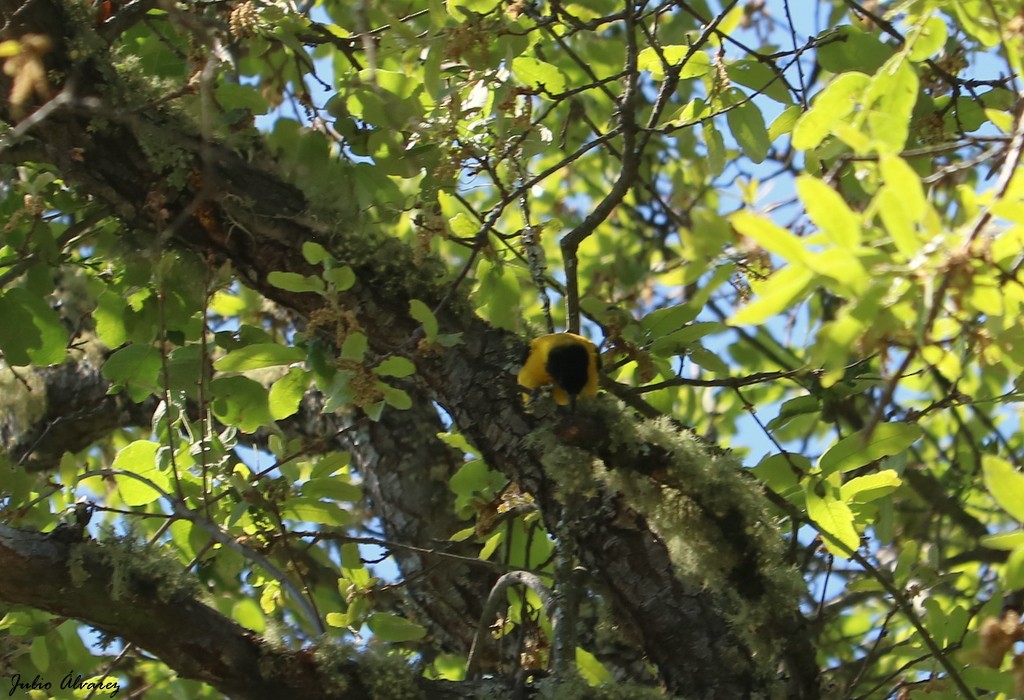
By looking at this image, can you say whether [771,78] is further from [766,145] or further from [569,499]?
[569,499]

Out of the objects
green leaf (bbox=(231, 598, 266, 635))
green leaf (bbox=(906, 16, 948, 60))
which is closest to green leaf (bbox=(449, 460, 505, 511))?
green leaf (bbox=(231, 598, 266, 635))

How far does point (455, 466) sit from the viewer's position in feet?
9.87

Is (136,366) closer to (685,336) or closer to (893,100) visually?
(685,336)

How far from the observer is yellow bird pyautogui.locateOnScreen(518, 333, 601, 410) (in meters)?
1.90

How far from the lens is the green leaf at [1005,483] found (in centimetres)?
116

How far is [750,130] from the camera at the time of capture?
1974 mm

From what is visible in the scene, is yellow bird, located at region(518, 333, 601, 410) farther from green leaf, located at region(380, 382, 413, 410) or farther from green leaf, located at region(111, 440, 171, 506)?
green leaf, located at region(111, 440, 171, 506)

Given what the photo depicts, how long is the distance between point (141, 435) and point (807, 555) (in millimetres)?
2266

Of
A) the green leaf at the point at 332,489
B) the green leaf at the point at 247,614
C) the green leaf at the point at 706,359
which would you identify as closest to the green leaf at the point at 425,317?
the green leaf at the point at 332,489

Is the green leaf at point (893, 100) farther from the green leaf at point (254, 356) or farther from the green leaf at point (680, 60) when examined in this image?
the green leaf at point (254, 356)

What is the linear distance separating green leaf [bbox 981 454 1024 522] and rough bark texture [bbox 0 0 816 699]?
822mm

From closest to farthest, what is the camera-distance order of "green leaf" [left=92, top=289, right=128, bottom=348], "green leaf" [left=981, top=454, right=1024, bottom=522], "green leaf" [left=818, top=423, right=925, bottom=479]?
1. "green leaf" [left=981, top=454, right=1024, bottom=522]
2. "green leaf" [left=818, top=423, right=925, bottom=479]
3. "green leaf" [left=92, top=289, right=128, bottom=348]

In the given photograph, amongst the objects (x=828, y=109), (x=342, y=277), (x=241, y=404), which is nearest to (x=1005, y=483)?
(x=828, y=109)

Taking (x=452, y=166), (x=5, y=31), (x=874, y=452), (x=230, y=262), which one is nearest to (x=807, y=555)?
(x=874, y=452)
